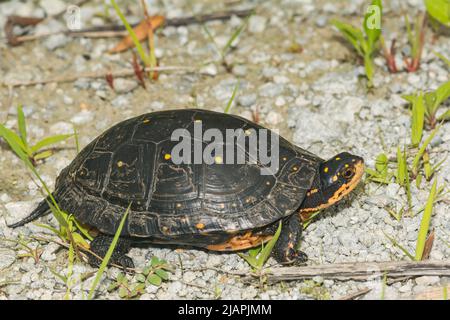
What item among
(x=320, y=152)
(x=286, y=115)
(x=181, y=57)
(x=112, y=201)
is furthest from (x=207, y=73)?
(x=112, y=201)

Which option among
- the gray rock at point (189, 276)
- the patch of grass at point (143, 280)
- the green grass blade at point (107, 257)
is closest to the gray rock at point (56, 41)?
the green grass blade at point (107, 257)

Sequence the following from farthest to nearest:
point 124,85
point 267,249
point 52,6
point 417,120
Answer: point 52,6 → point 124,85 → point 417,120 → point 267,249

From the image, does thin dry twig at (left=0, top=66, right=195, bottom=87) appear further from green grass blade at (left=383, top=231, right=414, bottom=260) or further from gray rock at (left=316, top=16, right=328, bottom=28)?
green grass blade at (left=383, top=231, right=414, bottom=260)

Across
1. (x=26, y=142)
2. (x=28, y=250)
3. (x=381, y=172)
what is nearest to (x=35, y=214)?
(x=28, y=250)

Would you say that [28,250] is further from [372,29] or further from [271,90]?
[372,29]

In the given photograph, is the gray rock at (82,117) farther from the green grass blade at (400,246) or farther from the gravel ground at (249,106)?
the green grass blade at (400,246)
